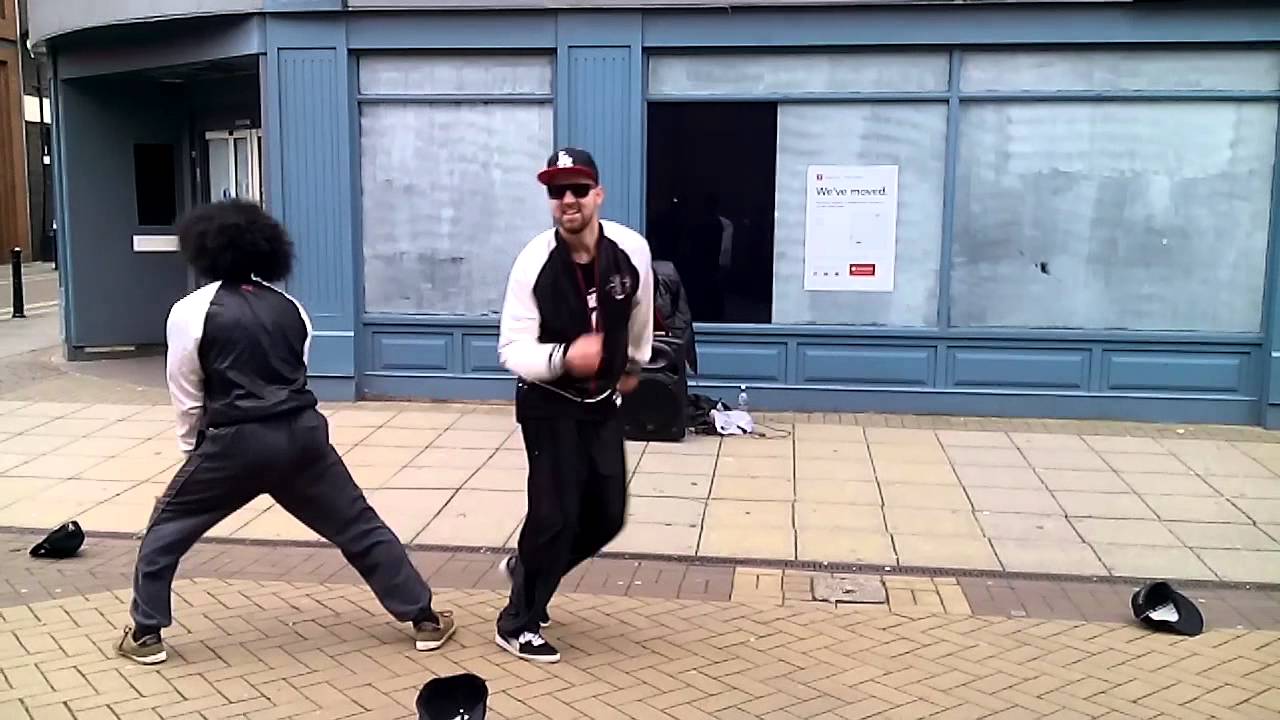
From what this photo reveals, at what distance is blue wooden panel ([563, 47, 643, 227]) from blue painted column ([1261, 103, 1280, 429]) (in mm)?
4834

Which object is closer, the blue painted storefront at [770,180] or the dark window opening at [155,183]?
the blue painted storefront at [770,180]

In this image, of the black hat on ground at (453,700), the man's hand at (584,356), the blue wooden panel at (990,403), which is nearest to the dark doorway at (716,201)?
the blue wooden panel at (990,403)

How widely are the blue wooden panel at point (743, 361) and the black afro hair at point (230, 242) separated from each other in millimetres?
5276

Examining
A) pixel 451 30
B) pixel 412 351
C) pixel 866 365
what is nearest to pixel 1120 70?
pixel 866 365

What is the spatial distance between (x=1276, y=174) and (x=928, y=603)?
18.0 feet

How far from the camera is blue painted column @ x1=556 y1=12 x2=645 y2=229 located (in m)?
9.05

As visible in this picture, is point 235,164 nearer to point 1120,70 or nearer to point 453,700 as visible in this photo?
point 1120,70

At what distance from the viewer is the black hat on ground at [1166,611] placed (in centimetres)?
488

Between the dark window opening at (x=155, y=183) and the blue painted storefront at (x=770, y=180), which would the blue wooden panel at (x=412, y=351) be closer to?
the blue painted storefront at (x=770, y=180)

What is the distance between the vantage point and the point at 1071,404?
9016mm

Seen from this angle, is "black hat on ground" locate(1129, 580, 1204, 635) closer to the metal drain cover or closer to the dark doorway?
the metal drain cover

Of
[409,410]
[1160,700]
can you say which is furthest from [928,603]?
[409,410]

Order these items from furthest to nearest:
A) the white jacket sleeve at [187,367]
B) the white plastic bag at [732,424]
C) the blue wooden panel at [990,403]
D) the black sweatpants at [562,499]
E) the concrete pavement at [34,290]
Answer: the concrete pavement at [34,290], the blue wooden panel at [990,403], the white plastic bag at [732,424], the black sweatpants at [562,499], the white jacket sleeve at [187,367]

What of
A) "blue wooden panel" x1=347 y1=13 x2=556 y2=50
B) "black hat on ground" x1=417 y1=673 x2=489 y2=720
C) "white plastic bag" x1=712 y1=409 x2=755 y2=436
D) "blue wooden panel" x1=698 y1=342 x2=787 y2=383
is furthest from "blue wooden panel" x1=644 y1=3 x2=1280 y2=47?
"black hat on ground" x1=417 y1=673 x2=489 y2=720
